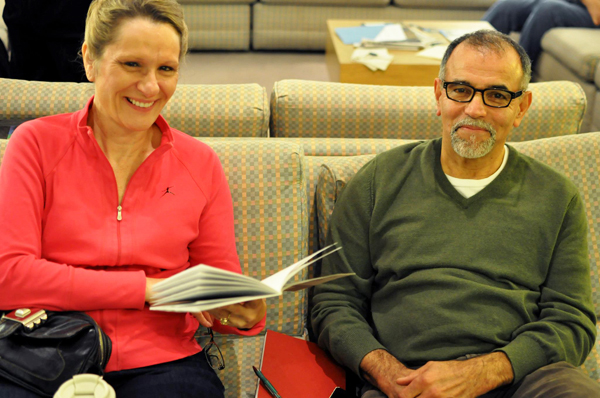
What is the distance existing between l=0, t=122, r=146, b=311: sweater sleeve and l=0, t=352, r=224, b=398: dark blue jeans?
149 millimetres

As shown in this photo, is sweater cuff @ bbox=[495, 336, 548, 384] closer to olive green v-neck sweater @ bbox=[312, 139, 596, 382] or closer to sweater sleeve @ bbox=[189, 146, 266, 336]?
olive green v-neck sweater @ bbox=[312, 139, 596, 382]

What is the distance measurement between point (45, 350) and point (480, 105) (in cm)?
111

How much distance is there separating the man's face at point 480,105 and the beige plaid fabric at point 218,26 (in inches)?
146

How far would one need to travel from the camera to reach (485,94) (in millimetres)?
1494

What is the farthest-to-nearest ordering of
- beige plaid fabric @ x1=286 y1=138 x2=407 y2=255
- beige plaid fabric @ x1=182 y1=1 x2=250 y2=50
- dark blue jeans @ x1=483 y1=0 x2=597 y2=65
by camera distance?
beige plaid fabric @ x1=182 y1=1 x2=250 y2=50 → dark blue jeans @ x1=483 y1=0 x2=597 y2=65 → beige plaid fabric @ x1=286 y1=138 x2=407 y2=255

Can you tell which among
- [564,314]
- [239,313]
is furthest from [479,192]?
[239,313]

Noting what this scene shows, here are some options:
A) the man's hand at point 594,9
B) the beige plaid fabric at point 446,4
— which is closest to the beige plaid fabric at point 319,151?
the man's hand at point 594,9

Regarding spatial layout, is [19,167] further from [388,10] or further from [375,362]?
[388,10]

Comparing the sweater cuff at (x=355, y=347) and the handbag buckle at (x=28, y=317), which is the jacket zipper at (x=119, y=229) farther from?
the sweater cuff at (x=355, y=347)

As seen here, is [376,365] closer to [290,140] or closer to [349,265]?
[349,265]

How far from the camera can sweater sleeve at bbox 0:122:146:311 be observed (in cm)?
121

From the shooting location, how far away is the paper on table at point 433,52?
3.39m

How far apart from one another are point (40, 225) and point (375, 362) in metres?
0.79

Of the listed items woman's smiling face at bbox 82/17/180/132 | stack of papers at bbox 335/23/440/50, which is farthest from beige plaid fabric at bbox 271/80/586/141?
stack of papers at bbox 335/23/440/50
